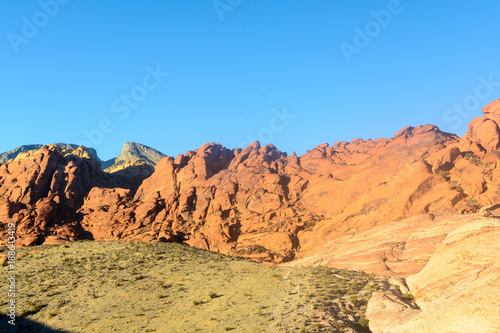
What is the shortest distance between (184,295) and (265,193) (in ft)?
184

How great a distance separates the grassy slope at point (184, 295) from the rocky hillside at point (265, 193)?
26977 millimetres

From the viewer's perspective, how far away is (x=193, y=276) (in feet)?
131

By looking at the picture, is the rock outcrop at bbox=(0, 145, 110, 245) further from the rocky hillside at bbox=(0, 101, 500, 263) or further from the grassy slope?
the grassy slope

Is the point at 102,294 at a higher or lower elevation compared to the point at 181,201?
lower

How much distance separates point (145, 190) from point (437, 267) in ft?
325

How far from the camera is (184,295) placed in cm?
3362

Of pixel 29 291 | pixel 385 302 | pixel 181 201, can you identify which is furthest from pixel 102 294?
pixel 181 201

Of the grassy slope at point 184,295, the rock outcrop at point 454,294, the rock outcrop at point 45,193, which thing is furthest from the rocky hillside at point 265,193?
the rock outcrop at point 454,294

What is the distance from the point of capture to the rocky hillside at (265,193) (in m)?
64.7

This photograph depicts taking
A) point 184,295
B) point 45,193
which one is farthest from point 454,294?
point 45,193

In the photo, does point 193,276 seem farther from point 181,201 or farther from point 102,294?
point 181,201

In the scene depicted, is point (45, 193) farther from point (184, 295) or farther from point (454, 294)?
point (454, 294)

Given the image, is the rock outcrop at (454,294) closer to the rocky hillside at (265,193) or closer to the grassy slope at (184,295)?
the grassy slope at (184,295)

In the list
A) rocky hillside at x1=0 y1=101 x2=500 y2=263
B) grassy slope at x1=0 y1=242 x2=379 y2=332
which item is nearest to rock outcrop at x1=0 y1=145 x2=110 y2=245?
rocky hillside at x1=0 y1=101 x2=500 y2=263
